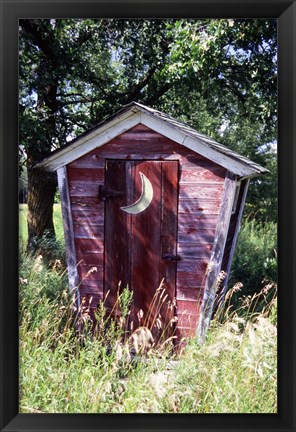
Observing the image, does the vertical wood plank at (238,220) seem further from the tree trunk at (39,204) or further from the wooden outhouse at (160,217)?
the tree trunk at (39,204)

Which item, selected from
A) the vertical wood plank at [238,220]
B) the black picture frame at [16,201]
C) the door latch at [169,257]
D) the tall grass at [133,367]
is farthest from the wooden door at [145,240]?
the black picture frame at [16,201]

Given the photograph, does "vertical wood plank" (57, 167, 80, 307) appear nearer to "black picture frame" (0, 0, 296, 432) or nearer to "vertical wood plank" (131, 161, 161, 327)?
"vertical wood plank" (131, 161, 161, 327)

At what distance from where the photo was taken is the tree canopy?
3365mm

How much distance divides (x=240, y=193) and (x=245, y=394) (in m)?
1.42

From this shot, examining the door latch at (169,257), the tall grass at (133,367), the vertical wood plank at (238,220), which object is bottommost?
the tall grass at (133,367)

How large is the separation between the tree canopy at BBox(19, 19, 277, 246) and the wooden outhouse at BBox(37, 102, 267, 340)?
0.43 feet

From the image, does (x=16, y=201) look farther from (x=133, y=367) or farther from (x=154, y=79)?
(x=133, y=367)

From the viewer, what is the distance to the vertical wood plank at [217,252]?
3666mm

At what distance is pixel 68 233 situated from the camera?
3828mm

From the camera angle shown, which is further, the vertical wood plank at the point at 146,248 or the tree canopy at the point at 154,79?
the vertical wood plank at the point at 146,248

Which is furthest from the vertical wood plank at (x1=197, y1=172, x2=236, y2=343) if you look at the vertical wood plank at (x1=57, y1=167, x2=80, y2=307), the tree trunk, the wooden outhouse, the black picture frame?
the tree trunk

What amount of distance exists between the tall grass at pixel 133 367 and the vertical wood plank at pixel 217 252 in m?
0.11

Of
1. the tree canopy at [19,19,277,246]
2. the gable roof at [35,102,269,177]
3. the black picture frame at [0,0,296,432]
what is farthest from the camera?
the gable roof at [35,102,269,177]
